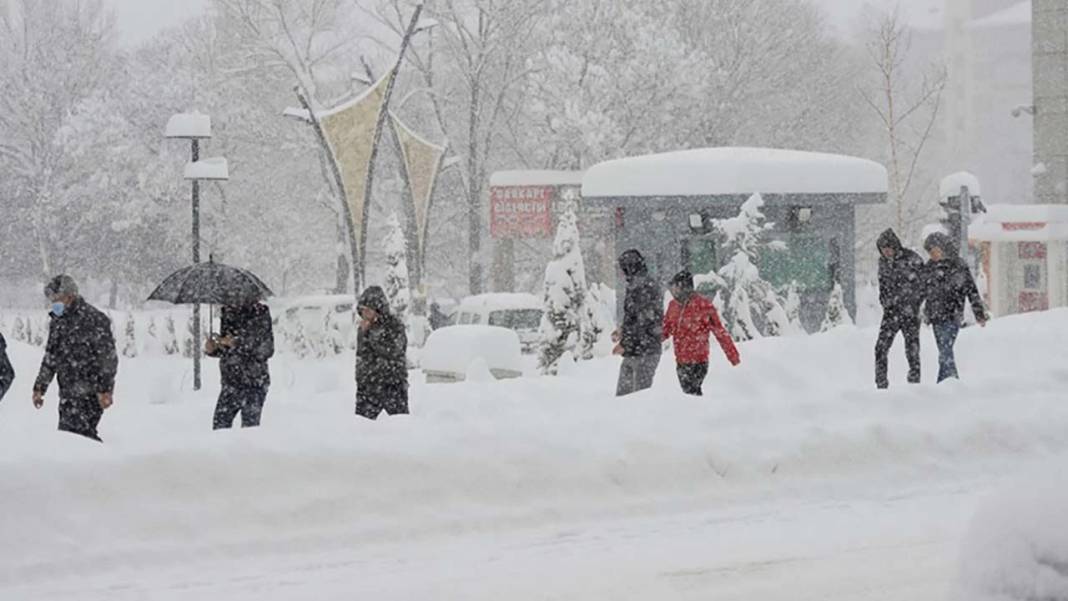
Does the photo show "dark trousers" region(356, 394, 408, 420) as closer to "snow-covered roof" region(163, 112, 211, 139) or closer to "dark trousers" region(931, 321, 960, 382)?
"dark trousers" region(931, 321, 960, 382)

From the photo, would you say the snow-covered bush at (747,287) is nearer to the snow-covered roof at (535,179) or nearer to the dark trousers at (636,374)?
the dark trousers at (636,374)

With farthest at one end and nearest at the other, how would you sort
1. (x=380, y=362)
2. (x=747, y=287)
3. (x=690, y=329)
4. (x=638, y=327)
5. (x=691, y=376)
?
1. (x=747, y=287)
2. (x=638, y=327)
3. (x=691, y=376)
4. (x=690, y=329)
5. (x=380, y=362)

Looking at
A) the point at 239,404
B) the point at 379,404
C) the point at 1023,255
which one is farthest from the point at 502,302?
the point at 239,404

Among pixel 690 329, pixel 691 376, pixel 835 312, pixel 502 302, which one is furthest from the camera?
pixel 502 302

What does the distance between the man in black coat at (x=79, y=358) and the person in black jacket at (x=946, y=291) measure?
24.0 feet

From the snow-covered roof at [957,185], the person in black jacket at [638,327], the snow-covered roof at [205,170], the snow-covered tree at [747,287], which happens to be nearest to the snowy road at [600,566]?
the person in black jacket at [638,327]

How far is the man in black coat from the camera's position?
10.4 m

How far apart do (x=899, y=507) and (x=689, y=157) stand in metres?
16.0

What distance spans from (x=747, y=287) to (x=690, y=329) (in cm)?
955

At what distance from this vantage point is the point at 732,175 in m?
24.4

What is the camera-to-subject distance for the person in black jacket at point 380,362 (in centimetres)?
1159

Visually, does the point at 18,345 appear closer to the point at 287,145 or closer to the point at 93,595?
the point at 93,595

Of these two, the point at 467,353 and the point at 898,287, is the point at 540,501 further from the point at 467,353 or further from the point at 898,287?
the point at 467,353

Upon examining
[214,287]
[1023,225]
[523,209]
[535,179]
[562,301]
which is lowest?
[562,301]
